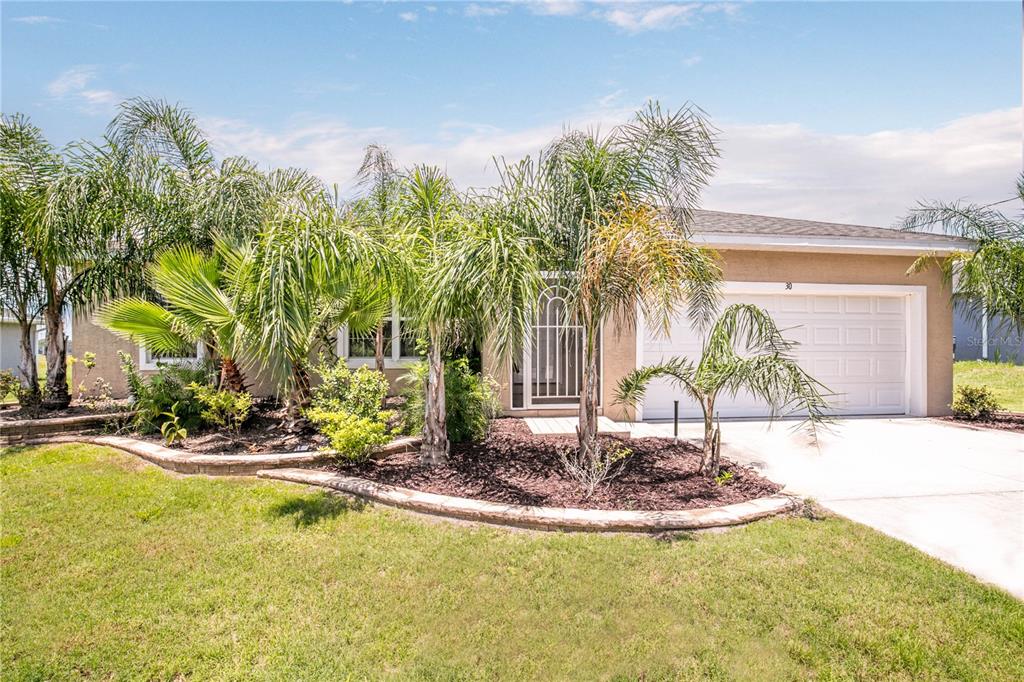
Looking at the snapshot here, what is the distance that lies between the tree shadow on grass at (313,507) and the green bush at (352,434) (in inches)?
23.3

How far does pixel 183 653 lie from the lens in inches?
122

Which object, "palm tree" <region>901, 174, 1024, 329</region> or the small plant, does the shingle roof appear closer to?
"palm tree" <region>901, 174, 1024, 329</region>

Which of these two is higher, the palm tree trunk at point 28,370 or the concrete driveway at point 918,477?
the palm tree trunk at point 28,370

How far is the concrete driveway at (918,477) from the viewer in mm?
4323

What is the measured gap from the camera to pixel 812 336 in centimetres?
1049

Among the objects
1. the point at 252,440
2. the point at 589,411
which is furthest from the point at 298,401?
the point at 589,411

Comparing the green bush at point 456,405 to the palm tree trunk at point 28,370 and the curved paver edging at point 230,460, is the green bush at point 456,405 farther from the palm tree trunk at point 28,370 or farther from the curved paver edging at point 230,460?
the palm tree trunk at point 28,370

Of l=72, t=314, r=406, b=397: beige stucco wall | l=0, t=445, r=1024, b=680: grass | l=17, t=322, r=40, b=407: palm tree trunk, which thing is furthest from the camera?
l=72, t=314, r=406, b=397: beige stucco wall

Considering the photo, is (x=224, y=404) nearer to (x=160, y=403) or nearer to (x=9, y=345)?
(x=160, y=403)

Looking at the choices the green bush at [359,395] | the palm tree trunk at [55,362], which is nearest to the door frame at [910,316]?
the green bush at [359,395]

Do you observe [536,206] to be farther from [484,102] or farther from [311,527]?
[484,102]

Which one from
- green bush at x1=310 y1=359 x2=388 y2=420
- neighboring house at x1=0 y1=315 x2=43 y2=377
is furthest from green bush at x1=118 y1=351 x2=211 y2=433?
neighboring house at x1=0 y1=315 x2=43 y2=377

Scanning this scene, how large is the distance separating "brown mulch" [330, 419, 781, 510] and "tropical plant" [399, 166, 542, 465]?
0.45 meters

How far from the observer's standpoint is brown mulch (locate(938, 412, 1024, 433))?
9367 mm
